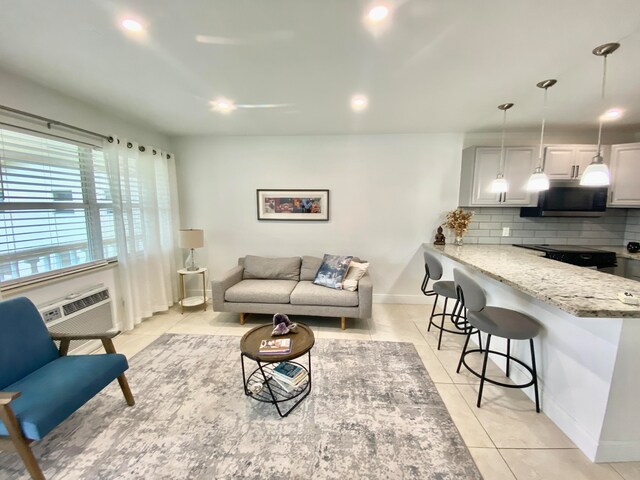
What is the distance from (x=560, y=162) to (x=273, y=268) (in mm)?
3870

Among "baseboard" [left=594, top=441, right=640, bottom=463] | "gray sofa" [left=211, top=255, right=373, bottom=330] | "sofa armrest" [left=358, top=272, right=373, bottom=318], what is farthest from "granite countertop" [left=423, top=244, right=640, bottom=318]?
"gray sofa" [left=211, top=255, right=373, bottom=330]

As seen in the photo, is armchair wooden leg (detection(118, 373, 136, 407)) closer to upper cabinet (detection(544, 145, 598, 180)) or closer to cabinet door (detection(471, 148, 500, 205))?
cabinet door (detection(471, 148, 500, 205))

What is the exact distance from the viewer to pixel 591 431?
150 centimetres

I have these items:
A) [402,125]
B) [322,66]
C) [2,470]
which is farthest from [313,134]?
[2,470]

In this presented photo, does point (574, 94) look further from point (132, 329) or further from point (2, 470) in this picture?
point (132, 329)

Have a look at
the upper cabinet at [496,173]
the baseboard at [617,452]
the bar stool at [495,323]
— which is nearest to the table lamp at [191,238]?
the bar stool at [495,323]

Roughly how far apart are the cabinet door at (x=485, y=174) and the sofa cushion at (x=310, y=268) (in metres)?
2.25

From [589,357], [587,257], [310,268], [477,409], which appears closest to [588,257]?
[587,257]

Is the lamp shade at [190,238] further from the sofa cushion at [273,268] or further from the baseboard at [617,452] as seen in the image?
the baseboard at [617,452]

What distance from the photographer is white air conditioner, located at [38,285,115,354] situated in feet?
7.44

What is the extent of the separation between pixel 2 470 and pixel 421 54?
11.6ft

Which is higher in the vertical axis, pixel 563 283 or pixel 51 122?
pixel 51 122

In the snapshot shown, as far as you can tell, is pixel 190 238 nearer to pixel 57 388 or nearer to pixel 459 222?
pixel 57 388

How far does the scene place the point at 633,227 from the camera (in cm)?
336
